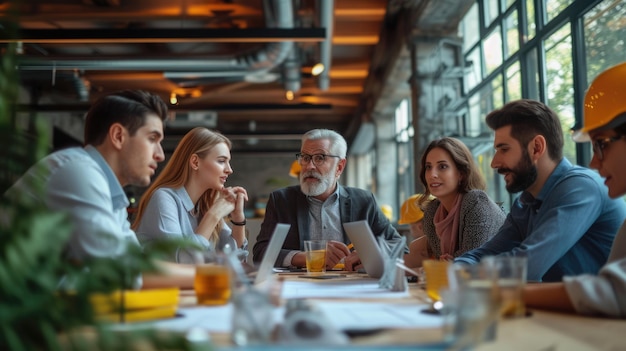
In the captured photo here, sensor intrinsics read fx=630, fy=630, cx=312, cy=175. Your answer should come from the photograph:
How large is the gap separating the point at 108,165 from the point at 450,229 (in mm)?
1939

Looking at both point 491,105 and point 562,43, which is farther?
point 491,105

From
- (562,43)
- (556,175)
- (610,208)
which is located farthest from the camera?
(562,43)

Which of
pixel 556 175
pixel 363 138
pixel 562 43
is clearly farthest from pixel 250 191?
pixel 556 175

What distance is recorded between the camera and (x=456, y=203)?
129 inches

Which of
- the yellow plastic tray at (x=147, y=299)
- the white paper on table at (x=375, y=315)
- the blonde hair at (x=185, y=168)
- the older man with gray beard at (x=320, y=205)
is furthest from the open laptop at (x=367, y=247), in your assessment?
the older man with gray beard at (x=320, y=205)

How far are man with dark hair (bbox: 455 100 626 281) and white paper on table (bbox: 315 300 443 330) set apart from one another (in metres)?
0.77

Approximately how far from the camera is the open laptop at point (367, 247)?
2.24 m

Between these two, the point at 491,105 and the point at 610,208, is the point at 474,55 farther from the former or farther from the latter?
the point at 610,208

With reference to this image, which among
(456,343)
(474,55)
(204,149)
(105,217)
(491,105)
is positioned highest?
(474,55)

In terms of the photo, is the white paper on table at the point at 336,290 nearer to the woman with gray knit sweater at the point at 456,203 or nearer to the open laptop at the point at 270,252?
the open laptop at the point at 270,252

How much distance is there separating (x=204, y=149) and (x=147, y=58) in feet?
19.0

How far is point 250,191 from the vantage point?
782 inches

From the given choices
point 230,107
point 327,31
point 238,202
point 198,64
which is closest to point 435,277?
point 238,202

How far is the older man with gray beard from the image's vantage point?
3791 mm
